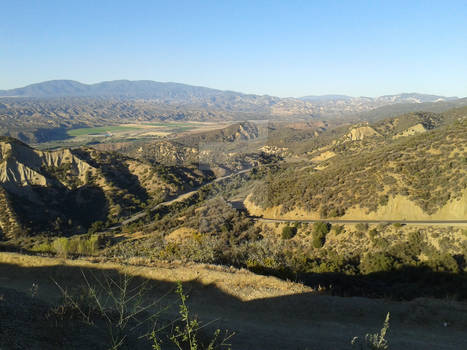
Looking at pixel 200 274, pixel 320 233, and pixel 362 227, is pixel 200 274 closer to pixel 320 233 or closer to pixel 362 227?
pixel 320 233

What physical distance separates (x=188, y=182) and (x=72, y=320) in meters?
58.0

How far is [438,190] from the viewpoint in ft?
85.7

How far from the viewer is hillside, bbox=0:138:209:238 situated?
1655 inches

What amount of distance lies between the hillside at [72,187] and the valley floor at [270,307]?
31.1m

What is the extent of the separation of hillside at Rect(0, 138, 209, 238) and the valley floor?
102 feet

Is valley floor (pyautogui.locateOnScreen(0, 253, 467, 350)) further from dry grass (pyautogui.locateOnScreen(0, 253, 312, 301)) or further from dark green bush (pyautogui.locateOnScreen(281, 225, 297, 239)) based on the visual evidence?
dark green bush (pyautogui.locateOnScreen(281, 225, 297, 239))

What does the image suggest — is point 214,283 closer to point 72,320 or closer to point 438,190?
point 72,320

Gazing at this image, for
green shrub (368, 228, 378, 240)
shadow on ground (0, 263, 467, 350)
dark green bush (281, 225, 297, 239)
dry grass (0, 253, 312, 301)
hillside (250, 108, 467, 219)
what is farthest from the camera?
dark green bush (281, 225, 297, 239)

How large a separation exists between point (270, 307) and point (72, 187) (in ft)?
174

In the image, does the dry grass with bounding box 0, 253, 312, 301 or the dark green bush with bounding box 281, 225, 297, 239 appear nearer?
the dry grass with bounding box 0, 253, 312, 301

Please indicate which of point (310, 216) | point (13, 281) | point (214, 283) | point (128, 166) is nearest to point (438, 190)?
point (310, 216)

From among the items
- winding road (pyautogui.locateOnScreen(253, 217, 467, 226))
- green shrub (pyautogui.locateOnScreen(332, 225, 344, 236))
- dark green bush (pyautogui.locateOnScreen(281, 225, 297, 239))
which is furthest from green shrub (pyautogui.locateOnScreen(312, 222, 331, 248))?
dark green bush (pyautogui.locateOnScreen(281, 225, 297, 239))

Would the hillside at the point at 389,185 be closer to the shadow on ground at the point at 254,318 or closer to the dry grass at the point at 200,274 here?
the shadow on ground at the point at 254,318

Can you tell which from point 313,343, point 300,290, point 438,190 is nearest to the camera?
point 313,343
